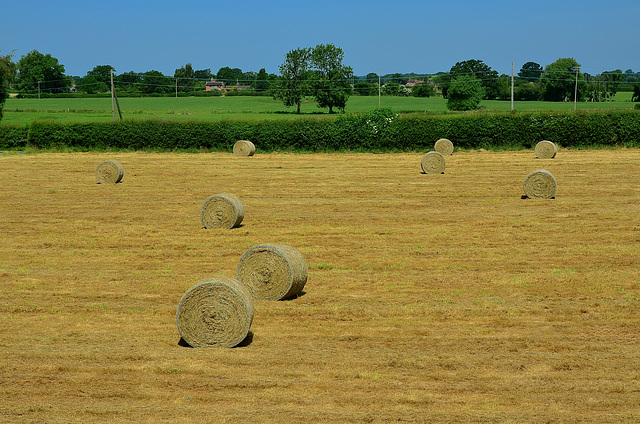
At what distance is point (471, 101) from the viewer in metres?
101

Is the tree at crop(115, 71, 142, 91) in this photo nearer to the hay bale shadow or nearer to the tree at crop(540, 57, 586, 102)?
the tree at crop(540, 57, 586, 102)

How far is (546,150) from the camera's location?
1624 inches

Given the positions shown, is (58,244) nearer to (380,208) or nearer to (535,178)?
(380,208)

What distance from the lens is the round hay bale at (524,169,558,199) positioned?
2506cm

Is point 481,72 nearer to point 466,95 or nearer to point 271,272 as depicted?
point 466,95

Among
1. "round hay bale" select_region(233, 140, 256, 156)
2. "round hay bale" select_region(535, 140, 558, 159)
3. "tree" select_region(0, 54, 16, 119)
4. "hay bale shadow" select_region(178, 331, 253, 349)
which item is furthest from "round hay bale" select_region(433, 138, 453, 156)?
"tree" select_region(0, 54, 16, 119)

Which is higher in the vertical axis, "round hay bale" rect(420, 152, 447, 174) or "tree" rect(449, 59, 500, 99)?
"tree" rect(449, 59, 500, 99)

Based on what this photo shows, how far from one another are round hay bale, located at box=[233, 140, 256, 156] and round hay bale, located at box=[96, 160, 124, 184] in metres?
14.5

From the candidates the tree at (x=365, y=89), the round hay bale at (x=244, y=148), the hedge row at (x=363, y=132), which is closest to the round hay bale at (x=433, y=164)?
the hedge row at (x=363, y=132)

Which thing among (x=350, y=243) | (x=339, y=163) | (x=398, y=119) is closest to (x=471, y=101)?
(x=398, y=119)

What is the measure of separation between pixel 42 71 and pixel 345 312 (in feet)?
471

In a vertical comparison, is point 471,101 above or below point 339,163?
above

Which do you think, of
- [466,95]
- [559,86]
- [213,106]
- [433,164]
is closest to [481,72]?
[559,86]

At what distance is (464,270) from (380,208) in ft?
28.8
